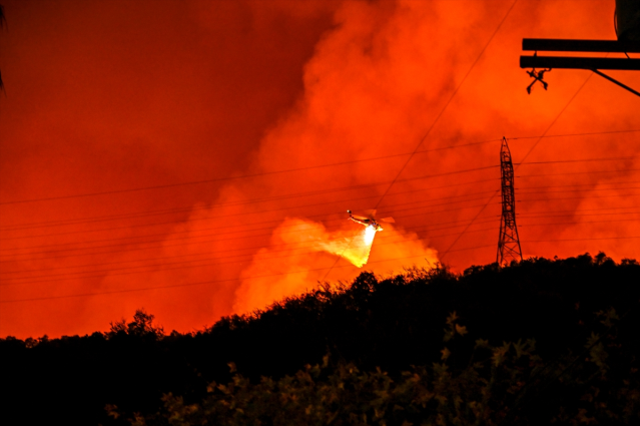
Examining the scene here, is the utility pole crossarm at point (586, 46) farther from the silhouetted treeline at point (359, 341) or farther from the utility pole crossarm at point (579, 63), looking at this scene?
the silhouetted treeline at point (359, 341)

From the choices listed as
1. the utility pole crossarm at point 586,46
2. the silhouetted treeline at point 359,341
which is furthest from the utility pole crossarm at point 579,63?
the silhouetted treeline at point 359,341

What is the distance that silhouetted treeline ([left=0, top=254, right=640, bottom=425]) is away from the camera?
1487 centimetres

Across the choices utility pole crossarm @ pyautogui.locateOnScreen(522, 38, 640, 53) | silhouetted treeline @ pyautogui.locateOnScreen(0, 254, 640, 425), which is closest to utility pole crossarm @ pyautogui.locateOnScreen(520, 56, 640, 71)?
utility pole crossarm @ pyautogui.locateOnScreen(522, 38, 640, 53)

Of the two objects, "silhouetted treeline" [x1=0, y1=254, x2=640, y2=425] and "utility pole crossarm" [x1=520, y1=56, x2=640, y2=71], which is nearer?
"silhouetted treeline" [x1=0, y1=254, x2=640, y2=425]

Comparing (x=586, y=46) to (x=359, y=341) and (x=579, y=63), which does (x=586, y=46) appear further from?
(x=359, y=341)

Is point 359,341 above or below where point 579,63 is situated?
below

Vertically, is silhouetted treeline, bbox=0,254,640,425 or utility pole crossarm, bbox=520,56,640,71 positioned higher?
utility pole crossarm, bbox=520,56,640,71

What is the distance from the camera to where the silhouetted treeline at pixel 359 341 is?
14.9 metres

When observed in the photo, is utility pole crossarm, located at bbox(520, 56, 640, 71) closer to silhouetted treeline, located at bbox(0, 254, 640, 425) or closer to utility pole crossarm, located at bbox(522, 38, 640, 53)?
utility pole crossarm, located at bbox(522, 38, 640, 53)

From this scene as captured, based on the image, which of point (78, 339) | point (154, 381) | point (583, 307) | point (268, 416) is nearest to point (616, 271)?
point (583, 307)

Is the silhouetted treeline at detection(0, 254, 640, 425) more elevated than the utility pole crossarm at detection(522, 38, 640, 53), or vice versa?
the utility pole crossarm at detection(522, 38, 640, 53)

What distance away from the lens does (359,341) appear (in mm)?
16906

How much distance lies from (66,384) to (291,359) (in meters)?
7.00

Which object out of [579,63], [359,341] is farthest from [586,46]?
[359,341]
